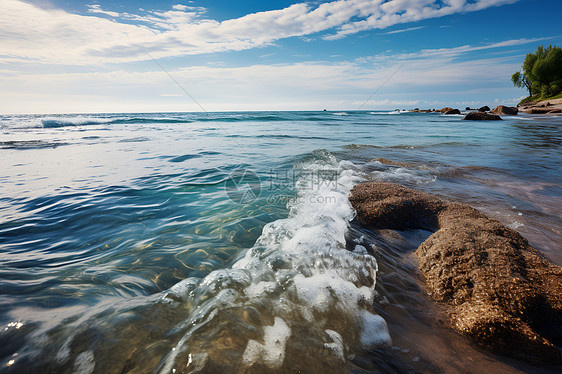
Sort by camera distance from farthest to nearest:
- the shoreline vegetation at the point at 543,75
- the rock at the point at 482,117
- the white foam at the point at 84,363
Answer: the shoreline vegetation at the point at 543,75 → the rock at the point at 482,117 → the white foam at the point at 84,363

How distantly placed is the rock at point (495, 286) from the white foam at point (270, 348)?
4.40ft

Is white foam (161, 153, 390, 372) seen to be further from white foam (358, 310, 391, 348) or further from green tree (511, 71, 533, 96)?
green tree (511, 71, 533, 96)

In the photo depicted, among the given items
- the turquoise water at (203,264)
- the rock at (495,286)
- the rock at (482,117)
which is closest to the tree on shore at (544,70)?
the rock at (482,117)

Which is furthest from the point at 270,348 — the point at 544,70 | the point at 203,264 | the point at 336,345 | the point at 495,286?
the point at 544,70

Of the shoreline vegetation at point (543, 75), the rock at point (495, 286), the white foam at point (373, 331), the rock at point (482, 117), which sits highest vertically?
the shoreline vegetation at point (543, 75)

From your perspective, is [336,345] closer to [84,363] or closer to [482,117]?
[84,363]

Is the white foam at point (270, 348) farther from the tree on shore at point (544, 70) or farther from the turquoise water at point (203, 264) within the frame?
the tree on shore at point (544, 70)

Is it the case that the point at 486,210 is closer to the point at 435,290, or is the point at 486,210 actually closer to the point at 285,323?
the point at 435,290

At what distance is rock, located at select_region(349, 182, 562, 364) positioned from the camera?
167 centimetres

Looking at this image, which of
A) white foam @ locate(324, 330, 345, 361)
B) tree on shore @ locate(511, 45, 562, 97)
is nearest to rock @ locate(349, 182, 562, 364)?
white foam @ locate(324, 330, 345, 361)

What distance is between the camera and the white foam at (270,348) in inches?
62.4

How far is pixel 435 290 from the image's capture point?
2.28 metres

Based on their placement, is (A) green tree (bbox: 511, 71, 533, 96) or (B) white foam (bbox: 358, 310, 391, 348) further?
(A) green tree (bbox: 511, 71, 533, 96)

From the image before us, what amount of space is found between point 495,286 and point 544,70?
78.3 m
